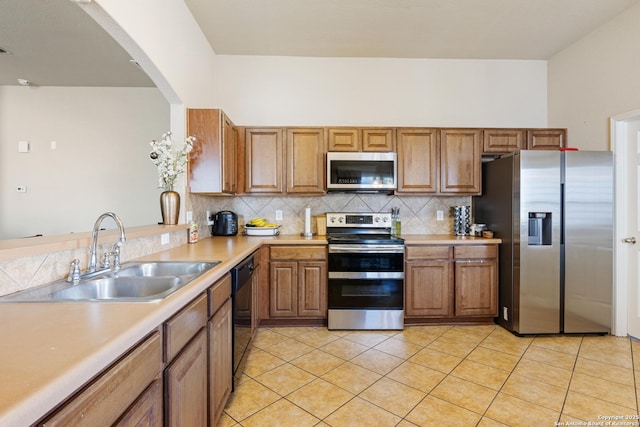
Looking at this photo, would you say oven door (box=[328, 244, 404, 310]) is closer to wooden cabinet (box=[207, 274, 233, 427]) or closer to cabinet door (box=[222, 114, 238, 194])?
cabinet door (box=[222, 114, 238, 194])

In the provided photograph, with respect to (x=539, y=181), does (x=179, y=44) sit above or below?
above

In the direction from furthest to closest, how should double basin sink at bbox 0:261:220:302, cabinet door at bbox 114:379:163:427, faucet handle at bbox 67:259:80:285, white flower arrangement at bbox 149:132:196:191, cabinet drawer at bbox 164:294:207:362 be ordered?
1. white flower arrangement at bbox 149:132:196:191
2. faucet handle at bbox 67:259:80:285
3. double basin sink at bbox 0:261:220:302
4. cabinet drawer at bbox 164:294:207:362
5. cabinet door at bbox 114:379:163:427

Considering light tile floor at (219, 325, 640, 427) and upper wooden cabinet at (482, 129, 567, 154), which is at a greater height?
upper wooden cabinet at (482, 129, 567, 154)

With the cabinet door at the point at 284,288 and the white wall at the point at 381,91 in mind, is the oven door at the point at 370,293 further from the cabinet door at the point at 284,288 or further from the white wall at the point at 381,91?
the white wall at the point at 381,91

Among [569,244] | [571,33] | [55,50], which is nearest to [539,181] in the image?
[569,244]

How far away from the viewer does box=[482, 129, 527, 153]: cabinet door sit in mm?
3260

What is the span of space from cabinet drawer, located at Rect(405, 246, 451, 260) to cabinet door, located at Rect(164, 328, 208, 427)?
2.14 meters

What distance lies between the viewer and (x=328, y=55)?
3488 millimetres

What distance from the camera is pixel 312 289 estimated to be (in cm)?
292

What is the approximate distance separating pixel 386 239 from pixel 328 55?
7.33ft

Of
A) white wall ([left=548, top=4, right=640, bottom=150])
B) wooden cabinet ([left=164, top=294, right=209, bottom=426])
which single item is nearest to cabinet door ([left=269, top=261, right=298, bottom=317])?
wooden cabinet ([left=164, top=294, right=209, bottom=426])

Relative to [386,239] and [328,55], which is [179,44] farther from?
[386,239]

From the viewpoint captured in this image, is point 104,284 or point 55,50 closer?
point 104,284

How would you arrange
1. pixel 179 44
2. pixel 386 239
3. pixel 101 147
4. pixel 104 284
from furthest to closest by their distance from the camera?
pixel 101 147, pixel 386 239, pixel 179 44, pixel 104 284
